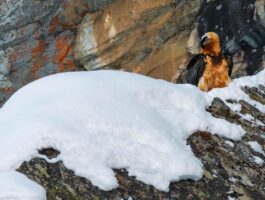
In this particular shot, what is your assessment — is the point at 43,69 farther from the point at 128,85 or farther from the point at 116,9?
the point at 128,85

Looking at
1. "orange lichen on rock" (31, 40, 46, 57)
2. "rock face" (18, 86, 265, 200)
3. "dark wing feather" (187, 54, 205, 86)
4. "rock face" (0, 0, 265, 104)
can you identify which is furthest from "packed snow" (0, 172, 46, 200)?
"orange lichen on rock" (31, 40, 46, 57)

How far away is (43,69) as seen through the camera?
21797mm

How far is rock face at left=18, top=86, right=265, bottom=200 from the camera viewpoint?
5344 millimetres

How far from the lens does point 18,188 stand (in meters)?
4.79

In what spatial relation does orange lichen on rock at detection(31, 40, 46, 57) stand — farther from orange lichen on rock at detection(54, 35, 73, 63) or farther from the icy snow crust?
the icy snow crust

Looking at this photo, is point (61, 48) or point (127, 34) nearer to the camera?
point (127, 34)

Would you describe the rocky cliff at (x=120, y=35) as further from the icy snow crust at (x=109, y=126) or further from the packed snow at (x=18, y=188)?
the packed snow at (x=18, y=188)

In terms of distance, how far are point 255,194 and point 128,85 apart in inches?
65.3

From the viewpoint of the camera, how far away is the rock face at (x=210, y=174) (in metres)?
5.34

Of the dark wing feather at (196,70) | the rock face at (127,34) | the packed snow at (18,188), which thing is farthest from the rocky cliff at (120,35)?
the packed snow at (18,188)

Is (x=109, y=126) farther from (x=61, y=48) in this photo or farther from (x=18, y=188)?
(x=61, y=48)

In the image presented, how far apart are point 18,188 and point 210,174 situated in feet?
6.75

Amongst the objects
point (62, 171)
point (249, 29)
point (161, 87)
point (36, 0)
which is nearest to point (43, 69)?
point (36, 0)

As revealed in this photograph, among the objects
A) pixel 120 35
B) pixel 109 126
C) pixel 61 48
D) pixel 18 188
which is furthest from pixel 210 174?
pixel 61 48
